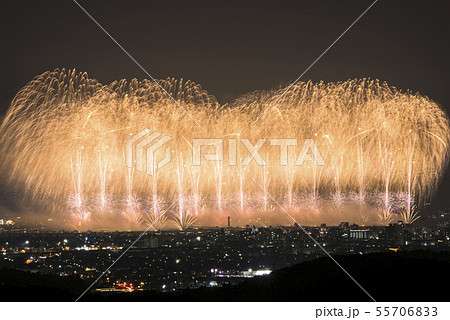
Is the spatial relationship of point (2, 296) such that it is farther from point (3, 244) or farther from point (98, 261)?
point (3, 244)

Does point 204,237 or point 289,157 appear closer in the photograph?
point 289,157

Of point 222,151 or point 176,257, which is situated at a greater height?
point 222,151

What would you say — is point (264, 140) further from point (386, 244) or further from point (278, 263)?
point (386, 244)

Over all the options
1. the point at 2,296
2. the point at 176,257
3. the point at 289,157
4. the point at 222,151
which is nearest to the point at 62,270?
the point at 176,257

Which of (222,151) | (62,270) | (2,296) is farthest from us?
(222,151)

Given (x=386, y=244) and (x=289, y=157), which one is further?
(x=386, y=244)
